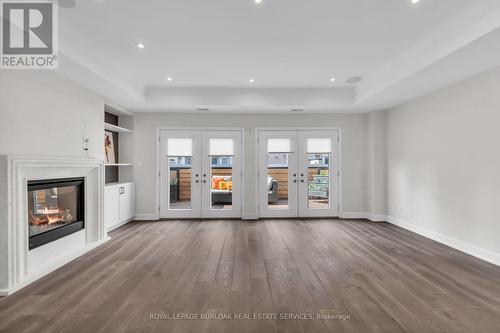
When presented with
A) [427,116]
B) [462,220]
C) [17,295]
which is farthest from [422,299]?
[17,295]

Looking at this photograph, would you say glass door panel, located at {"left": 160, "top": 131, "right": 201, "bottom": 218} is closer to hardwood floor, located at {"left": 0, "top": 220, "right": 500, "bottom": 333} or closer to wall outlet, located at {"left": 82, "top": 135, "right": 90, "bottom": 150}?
hardwood floor, located at {"left": 0, "top": 220, "right": 500, "bottom": 333}

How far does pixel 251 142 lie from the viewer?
598 cm

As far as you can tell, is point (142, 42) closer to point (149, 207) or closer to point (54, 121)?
point (54, 121)

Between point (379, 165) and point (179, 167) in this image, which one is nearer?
point (379, 165)

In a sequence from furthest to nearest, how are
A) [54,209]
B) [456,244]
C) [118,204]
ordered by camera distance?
[118,204] < [456,244] < [54,209]

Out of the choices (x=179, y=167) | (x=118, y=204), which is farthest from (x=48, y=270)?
(x=179, y=167)

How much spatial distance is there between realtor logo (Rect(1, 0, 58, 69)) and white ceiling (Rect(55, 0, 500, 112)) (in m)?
0.13

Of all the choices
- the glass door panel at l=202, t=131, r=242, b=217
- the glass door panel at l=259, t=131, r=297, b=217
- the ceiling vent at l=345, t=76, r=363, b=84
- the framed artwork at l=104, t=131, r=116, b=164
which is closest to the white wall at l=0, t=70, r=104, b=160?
the framed artwork at l=104, t=131, r=116, b=164

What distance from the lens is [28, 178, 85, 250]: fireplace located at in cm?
300

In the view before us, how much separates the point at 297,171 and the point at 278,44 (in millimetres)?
3429

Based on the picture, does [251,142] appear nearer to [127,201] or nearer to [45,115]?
[127,201]

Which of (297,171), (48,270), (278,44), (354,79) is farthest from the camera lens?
(297,171)

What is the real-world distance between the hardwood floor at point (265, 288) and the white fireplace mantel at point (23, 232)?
16cm

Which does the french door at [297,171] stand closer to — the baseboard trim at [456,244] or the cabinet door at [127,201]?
the baseboard trim at [456,244]
